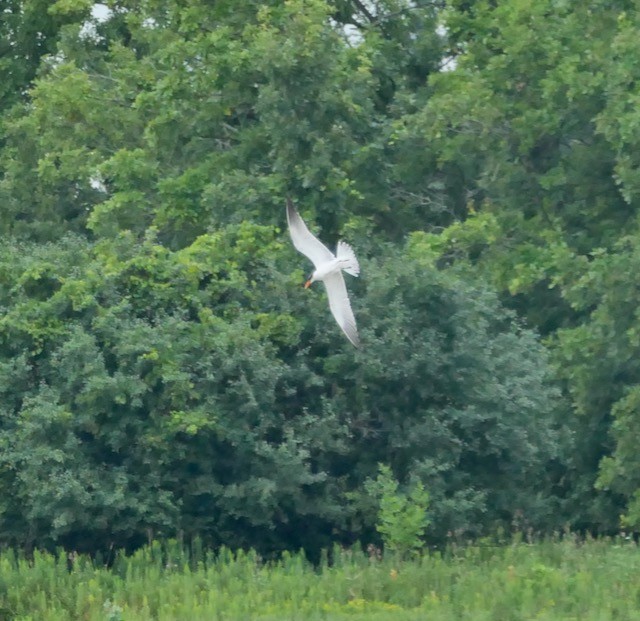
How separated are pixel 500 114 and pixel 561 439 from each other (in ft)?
14.8

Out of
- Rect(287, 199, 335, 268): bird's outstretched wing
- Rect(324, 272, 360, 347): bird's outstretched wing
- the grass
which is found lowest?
the grass

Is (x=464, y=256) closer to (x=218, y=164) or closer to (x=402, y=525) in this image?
(x=218, y=164)

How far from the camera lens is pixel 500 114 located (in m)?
23.1

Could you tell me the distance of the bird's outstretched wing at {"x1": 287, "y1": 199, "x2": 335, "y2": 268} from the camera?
17.8 meters

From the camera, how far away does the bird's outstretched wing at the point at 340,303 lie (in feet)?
59.2

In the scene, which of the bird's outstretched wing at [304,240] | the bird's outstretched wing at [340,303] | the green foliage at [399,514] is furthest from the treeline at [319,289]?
the bird's outstretched wing at [304,240]

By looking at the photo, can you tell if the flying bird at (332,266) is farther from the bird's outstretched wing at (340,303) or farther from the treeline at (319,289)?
the treeline at (319,289)

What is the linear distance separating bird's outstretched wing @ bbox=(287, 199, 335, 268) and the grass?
3.06 m

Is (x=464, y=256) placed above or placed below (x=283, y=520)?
above

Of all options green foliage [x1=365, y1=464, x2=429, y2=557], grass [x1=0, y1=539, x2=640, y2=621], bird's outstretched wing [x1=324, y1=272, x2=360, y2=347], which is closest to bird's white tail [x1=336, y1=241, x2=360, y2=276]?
bird's outstretched wing [x1=324, y1=272, x2=360, y2=347]

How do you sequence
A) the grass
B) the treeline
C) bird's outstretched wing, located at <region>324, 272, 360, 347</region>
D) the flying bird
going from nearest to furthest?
the grass < the treeline < the flying bird < bird's outstretched wing, located at <region>324, 272, 360, 347</region>

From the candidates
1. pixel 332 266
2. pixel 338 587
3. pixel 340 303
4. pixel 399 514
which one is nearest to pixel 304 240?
pixel 332 266

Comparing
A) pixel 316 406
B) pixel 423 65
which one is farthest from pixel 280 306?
pixel 423 65

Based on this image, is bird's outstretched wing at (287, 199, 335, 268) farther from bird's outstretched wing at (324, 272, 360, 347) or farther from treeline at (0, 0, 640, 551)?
treeline at (0, 0, 640, 551)
